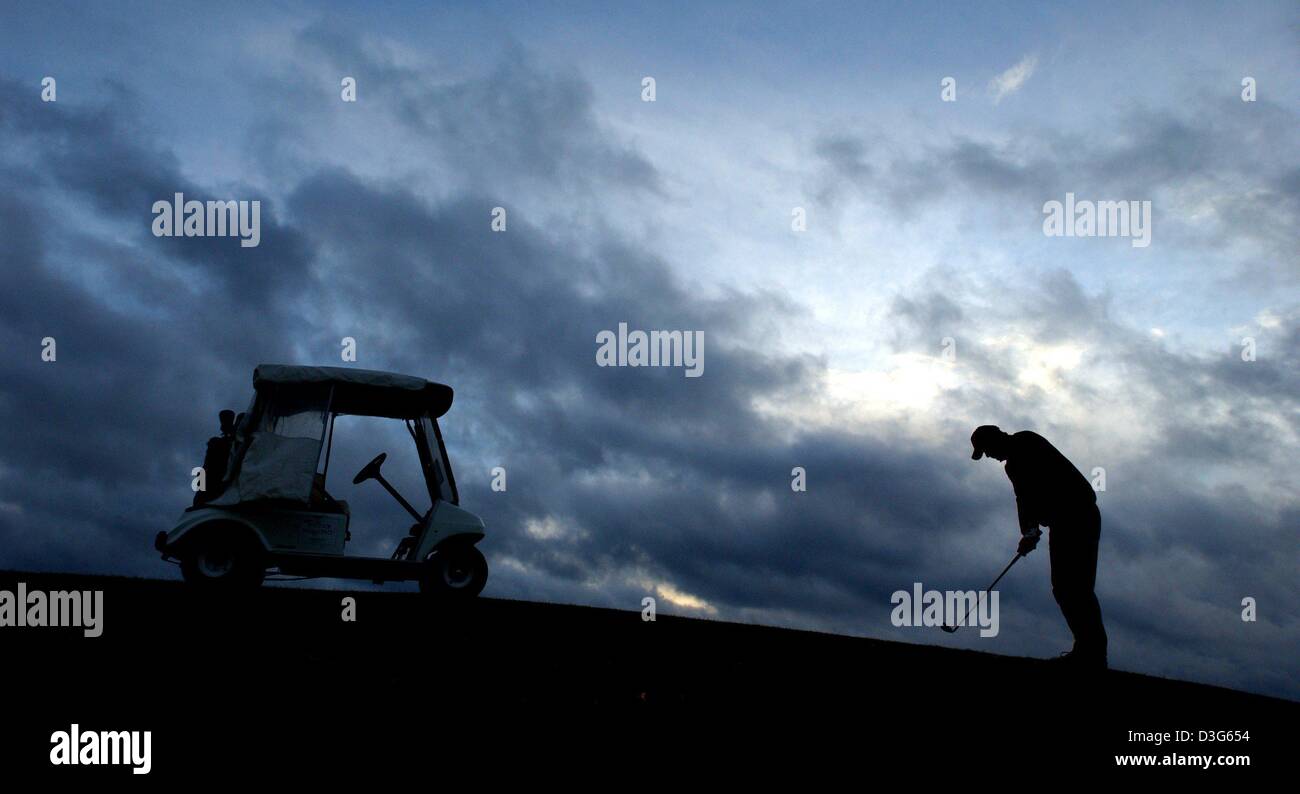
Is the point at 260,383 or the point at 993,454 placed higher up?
A: the point at 260,383

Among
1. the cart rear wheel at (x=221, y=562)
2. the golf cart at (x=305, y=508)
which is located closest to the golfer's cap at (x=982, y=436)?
the golf cart at (x=305, y=508)

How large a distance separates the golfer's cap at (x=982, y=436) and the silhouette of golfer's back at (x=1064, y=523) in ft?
0.30

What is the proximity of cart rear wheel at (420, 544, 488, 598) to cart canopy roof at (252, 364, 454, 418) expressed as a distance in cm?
186

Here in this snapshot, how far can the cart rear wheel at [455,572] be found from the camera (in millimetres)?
10398

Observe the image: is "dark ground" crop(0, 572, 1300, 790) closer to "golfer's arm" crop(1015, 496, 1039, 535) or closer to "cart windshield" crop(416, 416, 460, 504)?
"golfer's arm" crop(1015, 496, 1039, 535)

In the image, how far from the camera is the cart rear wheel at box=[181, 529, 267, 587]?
973cm

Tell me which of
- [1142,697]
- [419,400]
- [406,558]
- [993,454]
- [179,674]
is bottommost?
[1142,697]

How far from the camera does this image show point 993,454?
8539 millimetres

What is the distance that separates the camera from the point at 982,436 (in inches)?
338

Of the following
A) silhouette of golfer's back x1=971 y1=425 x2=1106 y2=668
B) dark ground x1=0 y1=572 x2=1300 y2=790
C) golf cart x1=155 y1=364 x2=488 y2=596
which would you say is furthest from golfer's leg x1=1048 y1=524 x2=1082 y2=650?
golf cart x1=155 y1=364 x2=488 y2=596
